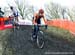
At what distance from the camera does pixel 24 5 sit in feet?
6.99

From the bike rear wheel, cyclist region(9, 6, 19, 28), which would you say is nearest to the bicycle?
the bike rear wheel

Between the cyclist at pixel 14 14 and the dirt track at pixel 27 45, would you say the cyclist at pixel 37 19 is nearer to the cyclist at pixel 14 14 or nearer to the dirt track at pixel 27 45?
the dirt track at pixel 27 45

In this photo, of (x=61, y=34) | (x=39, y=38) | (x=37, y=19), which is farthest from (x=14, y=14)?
(x=61, y=34)

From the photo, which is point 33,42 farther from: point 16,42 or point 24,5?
point 24,5

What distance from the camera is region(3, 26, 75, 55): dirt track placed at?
2076 millimetres

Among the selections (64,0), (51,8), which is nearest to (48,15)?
(51,8)

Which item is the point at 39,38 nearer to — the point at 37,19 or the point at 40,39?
the point at 40,39

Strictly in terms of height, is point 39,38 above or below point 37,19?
below

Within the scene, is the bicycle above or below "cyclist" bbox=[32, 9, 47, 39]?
below

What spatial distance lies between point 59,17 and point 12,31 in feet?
1.56

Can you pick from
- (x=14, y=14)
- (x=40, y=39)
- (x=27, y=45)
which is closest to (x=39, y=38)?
(x=40, y=39)

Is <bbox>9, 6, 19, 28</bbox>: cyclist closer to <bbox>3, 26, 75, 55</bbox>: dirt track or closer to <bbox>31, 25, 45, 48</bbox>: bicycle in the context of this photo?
<bbox>3, 26, 75, 55</bbox>: dirt track

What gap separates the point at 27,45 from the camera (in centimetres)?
210

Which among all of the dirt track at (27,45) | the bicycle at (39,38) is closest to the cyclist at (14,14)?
the dirt track at (27,45)
